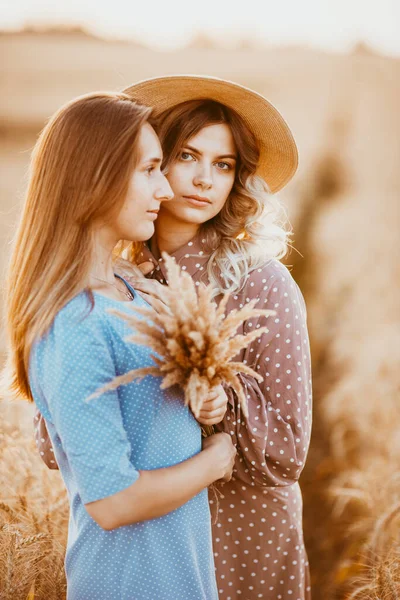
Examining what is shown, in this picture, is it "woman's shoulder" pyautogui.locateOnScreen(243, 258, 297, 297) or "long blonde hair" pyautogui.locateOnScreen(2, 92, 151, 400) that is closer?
"long blonde hair" pyautogui.locateOnScreen(2, 92, 151, 400)

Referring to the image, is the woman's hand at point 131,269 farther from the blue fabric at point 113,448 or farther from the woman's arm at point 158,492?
the woman's arm at point 158,492

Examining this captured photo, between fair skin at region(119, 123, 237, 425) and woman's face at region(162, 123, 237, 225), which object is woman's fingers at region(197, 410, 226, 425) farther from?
woman's face at region(162, 123, 237, 225)

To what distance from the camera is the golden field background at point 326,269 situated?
277 cm

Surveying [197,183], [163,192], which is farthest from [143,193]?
[197,183]

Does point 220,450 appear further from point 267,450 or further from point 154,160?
point 154,160

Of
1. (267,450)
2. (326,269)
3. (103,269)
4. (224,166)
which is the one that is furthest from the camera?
(326,269)

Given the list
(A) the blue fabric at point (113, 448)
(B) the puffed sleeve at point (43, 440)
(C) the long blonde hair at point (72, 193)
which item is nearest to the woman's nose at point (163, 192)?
(C) the long blonde hair at point (72, 193)

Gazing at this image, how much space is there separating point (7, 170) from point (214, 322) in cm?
650

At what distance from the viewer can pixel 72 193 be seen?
171 centimetres

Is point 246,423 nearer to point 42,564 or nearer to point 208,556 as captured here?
point 208,556

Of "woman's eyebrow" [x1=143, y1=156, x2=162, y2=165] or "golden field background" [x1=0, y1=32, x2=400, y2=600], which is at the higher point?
"woman's eyebrow" [x1=143, y1=156, x2=162, y2=165]

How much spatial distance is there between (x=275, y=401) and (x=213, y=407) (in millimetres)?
422

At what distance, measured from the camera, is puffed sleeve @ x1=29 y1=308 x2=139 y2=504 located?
59.1 inches

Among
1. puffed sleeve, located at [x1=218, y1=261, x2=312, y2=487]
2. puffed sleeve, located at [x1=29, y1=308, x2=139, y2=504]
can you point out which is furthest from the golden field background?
puffed sleeve, located at [x1=29, y1=308, x2=139, y2=504]
